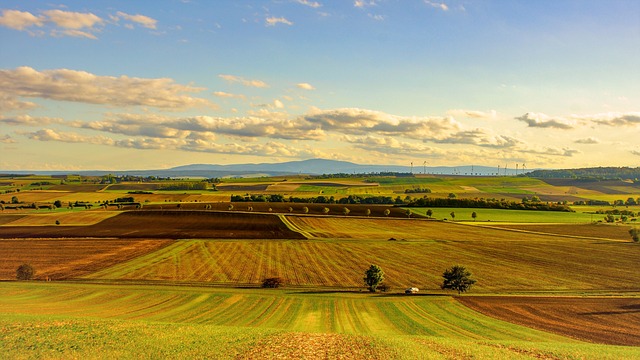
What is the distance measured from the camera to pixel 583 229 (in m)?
125

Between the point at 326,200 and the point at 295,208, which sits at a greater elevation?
the point at 326,200

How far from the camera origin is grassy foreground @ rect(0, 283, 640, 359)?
1004 inches

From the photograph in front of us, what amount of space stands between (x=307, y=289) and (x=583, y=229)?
345ft

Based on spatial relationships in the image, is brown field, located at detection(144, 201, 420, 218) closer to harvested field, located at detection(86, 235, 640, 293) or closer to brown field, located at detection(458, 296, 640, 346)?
harvested field, located at detection(86, 235, 640, 293)

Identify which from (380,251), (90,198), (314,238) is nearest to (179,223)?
(314,238)

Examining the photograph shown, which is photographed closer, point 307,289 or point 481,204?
point 307,289

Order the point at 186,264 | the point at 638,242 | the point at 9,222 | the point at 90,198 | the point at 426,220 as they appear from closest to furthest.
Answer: the point at 186,264 < the point at 638,242 < the point at 9,222 < the point at 426,220 < the point at 90,198

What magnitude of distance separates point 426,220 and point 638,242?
58739 mm

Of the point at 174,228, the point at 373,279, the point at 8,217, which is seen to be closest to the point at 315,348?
the point at 373,279

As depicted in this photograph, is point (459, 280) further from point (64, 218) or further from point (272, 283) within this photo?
point (64, 218)

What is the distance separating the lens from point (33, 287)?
53688mm

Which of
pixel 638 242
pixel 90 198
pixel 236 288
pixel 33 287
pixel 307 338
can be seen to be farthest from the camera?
pixel 90 198

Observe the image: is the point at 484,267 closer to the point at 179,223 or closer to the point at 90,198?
the point at 179,223

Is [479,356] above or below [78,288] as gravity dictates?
above
